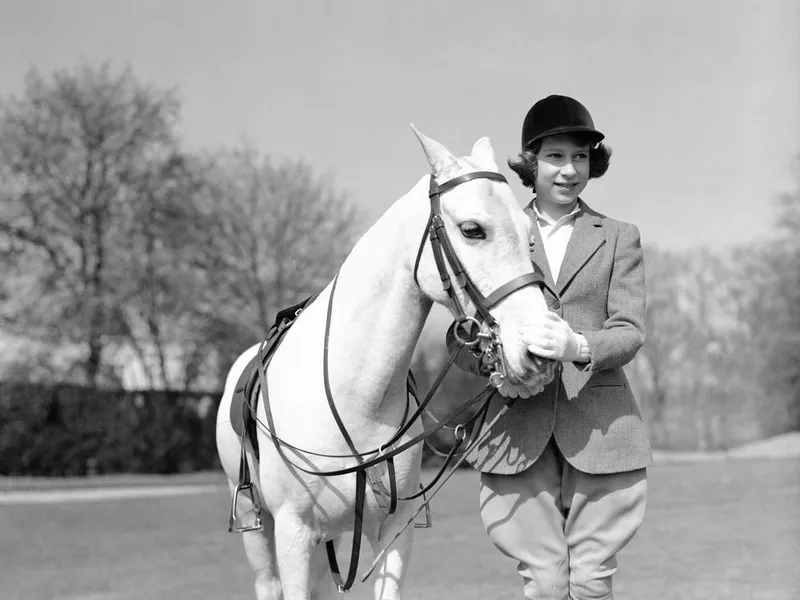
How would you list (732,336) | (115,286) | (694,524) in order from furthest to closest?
(732,336), (115,286), (694,524)

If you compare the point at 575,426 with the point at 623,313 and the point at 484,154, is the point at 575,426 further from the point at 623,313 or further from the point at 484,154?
the point at 484,154

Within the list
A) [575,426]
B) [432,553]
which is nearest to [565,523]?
[575,426]

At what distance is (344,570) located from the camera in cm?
793

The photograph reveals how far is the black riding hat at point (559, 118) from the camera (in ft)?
10.8

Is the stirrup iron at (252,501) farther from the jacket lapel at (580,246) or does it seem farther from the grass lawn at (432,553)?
the grass lawn at (432,553)

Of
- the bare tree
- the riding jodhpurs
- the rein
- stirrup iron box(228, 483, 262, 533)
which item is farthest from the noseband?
the bare tree

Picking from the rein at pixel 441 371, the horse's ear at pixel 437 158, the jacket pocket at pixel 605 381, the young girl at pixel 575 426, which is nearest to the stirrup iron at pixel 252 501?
the rein at pixel 441 371

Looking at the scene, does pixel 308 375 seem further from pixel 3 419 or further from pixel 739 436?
pixel 739 436

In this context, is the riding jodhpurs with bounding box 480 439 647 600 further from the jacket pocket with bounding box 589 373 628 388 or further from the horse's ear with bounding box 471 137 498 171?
the horse's ear with bounding box 471 137 498 171

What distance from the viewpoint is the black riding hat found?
3291 mm

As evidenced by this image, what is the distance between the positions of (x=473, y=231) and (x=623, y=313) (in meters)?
0.68

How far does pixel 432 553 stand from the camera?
995cm

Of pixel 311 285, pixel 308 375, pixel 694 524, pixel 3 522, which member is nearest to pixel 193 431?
pixel 311 285

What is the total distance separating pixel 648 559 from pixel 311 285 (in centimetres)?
2112
